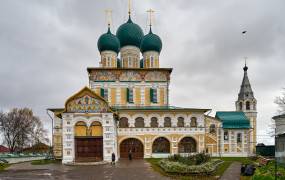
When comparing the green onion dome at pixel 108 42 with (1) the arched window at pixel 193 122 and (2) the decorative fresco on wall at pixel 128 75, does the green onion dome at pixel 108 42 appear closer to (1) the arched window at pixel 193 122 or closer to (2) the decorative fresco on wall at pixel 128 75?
(2) the decorative fresco on wall at pixel 128 75

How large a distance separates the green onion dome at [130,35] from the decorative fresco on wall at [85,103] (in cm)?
1324

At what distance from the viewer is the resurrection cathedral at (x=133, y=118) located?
26234 millimetres

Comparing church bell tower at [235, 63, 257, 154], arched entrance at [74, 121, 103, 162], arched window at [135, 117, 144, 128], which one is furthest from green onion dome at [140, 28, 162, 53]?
church bell tower at [235, 63, 257, 154]

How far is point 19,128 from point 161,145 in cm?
2525

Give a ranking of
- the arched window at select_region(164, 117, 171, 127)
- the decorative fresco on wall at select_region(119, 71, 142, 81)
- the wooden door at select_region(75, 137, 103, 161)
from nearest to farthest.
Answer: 1. the wooden door at select_region(75, 137, 103, 161)
2. the arched window at select_region(164, 117, 171, 127)
3. the decorative fresco on wall at select_region(119, 71, 142, 81)

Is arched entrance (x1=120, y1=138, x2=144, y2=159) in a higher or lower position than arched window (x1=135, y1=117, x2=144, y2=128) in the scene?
lower

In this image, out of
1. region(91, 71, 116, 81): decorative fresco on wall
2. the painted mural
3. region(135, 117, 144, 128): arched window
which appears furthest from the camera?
region(91, 71, 116, 81): decorative fresco on wall

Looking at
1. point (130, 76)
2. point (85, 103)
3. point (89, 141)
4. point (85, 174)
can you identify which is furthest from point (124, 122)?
point (85, 174)

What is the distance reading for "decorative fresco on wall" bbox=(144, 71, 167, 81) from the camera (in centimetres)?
3553

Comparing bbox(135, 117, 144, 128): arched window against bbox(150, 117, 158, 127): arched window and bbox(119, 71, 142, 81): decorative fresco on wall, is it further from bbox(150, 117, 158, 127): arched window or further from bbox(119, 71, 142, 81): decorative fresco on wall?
bbox(119, 71, 142, 81): decorative fresco on wall

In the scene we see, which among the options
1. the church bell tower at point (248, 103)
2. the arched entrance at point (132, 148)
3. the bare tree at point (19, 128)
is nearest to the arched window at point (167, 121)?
the arched entrance at point (132, 148)

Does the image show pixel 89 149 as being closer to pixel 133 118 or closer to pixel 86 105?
pixel 86 105

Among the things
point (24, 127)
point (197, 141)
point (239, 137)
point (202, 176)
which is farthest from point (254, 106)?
point (24, 127)

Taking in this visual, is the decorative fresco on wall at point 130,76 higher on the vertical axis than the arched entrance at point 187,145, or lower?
higher
